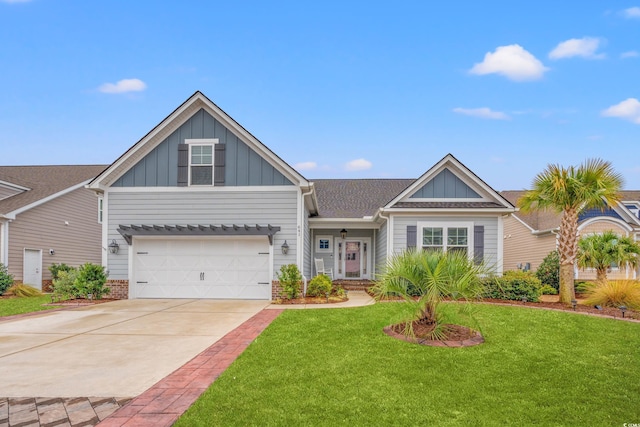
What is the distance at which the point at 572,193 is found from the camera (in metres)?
11.9

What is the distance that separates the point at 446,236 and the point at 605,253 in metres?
6.28

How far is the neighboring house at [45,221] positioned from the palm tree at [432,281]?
59.0 feet

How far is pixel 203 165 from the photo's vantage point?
14.5m

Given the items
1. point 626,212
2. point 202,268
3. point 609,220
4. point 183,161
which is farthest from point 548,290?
point 183,161

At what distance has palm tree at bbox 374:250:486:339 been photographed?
6.89 metres

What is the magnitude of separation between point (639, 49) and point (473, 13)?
6.34 metres

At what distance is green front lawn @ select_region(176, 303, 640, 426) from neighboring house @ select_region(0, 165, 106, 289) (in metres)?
16.4

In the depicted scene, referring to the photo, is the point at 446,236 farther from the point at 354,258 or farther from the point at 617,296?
the point at 354,258

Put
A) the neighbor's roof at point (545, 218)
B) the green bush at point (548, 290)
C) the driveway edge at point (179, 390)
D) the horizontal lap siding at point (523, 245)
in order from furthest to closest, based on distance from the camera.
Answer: the horizontal lap siding at point (523, 245) < the neighbor's roof at point (545, 218) < the green bush at point (548, 290) < the driveway edge at point (179, 390)

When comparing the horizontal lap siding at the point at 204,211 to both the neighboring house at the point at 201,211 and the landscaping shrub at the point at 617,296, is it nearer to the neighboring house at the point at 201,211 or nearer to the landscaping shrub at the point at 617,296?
the neighboring house at the point at 201,211

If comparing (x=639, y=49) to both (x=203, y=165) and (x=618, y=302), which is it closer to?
(x=618, y=302)

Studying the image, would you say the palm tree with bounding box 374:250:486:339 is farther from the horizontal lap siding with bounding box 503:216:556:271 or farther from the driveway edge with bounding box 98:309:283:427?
the horizontal lap siding with bounding box 503:216:556:271

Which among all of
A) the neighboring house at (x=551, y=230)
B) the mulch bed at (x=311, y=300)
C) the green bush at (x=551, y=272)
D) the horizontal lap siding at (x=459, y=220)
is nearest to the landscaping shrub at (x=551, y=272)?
the green bush at (x=551, y=272)

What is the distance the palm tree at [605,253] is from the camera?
1577 centimetres
